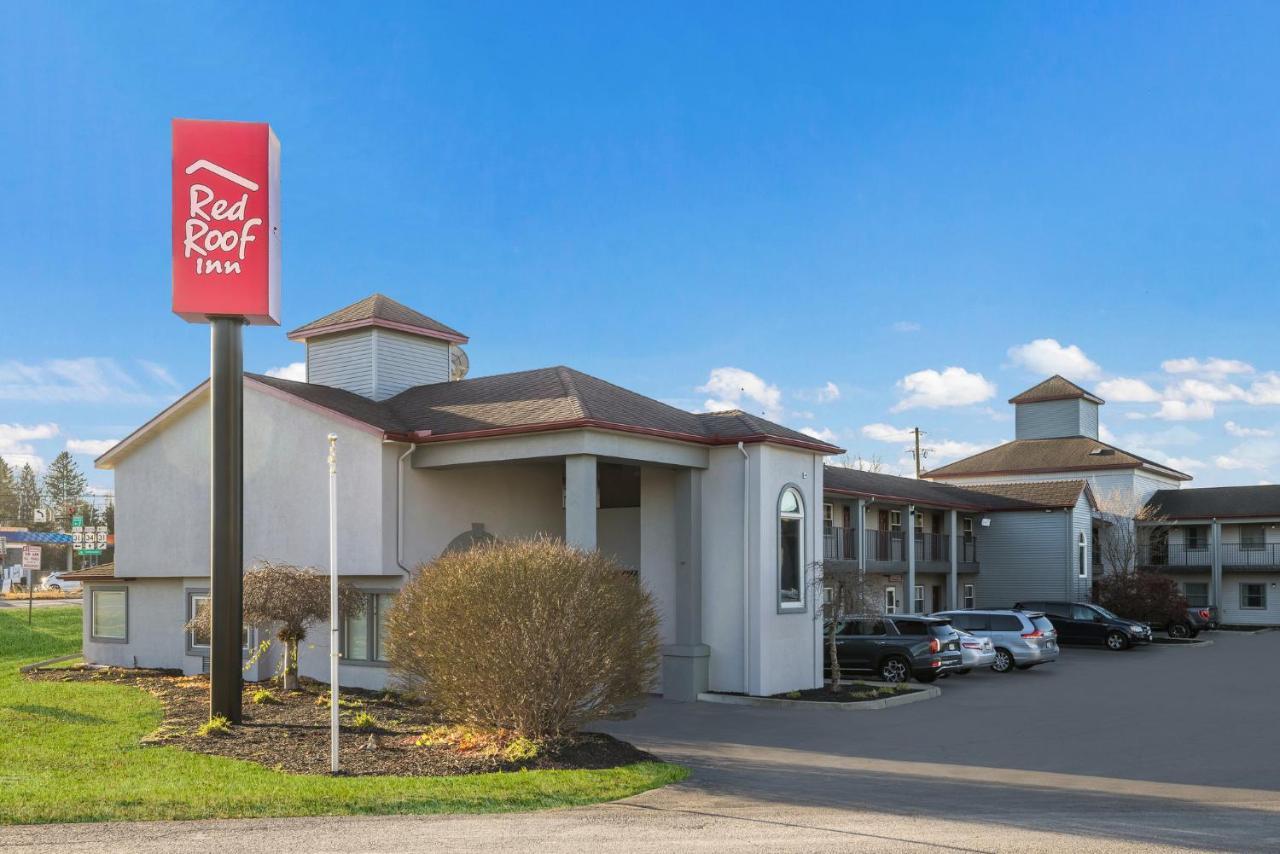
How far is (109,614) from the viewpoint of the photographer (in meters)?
26.5

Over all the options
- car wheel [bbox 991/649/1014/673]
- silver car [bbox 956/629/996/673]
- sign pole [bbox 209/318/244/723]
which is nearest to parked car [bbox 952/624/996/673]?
silver car [bbox 956/629/996/673]

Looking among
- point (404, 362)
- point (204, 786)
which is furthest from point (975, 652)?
point (204, 786)

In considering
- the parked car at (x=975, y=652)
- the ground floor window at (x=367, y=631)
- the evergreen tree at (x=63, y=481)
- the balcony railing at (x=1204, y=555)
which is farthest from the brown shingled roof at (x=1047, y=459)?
the evergreen tree at (x=63, y=481)

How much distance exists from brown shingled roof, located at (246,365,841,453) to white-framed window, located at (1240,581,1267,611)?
36.1 metres

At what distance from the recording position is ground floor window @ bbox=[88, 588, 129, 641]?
1027 inches

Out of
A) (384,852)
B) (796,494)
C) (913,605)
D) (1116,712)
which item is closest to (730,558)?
(796,494)

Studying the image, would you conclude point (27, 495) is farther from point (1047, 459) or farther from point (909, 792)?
point (909, 792)

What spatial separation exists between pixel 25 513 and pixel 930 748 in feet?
434

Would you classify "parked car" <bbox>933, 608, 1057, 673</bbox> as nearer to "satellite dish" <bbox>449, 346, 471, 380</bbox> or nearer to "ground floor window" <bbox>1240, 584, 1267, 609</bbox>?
"satellite dish" <bbox>449, 346, 471, 380</bbox>

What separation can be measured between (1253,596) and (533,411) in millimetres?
41641

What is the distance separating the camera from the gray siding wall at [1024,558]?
4166cm

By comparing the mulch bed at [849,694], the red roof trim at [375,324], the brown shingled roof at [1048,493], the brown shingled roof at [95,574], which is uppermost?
the red roof trim at [375,324]

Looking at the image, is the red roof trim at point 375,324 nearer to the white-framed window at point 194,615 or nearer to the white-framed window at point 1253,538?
the white-framed window at point 194,615

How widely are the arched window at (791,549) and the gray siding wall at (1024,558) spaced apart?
76.7 ft
